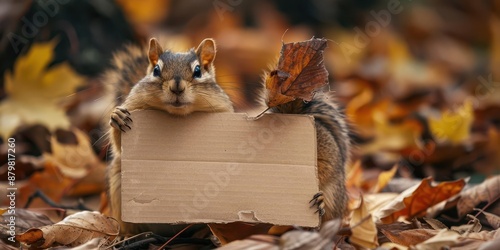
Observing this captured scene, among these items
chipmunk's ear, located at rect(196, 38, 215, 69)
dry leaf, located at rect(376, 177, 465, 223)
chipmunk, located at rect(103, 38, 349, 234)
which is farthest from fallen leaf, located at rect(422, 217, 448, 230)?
chipmunk's ear, located at rect(196, 38, 215, 69)

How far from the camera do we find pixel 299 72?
204 centimetres

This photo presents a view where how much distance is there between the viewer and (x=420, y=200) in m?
2.49

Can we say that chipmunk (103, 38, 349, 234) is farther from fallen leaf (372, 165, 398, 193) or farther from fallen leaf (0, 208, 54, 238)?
fallen leaf (372, 165, 398, 193)

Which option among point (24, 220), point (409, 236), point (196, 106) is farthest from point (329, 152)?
point (24, 220)

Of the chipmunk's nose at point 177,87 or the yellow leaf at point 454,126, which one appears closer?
the chipmunk's nose at point 177,87

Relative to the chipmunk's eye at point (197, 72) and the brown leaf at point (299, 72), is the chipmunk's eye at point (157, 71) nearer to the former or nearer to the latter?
the chipmunk's eye at point (197, 72)

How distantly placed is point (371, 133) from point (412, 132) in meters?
0.33

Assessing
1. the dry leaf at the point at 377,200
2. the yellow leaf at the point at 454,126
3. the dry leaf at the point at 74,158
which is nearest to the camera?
the dry leaf at the point at 377,200

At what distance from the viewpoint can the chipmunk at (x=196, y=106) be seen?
209 centimetres

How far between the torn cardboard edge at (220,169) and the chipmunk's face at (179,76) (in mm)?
64

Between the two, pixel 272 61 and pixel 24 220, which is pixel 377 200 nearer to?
pixel 272 61

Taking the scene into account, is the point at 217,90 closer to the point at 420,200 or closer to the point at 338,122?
the point at 338,122

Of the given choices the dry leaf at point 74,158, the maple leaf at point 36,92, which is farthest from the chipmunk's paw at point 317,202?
the maple leaf at point 36,92

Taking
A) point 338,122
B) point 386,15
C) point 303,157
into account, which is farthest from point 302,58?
point 386,15
